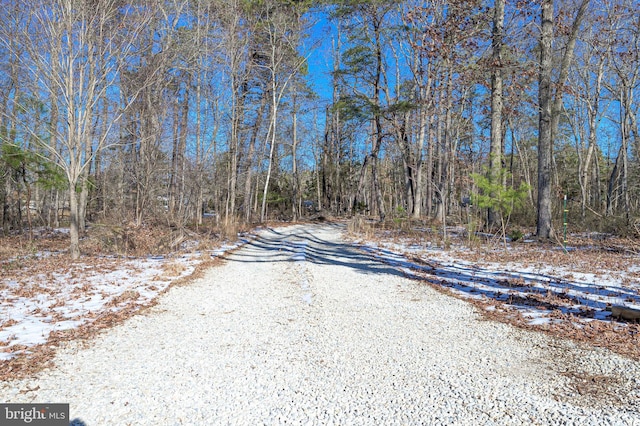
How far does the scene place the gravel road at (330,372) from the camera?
8.65 ft

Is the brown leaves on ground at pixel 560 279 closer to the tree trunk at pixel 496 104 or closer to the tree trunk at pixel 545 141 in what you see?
the tree trunk at pixel 545 141

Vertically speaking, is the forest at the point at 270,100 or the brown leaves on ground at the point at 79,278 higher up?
the forest at the point at 270,100

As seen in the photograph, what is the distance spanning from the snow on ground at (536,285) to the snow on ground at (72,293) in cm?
544

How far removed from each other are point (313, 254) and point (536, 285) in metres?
6.14

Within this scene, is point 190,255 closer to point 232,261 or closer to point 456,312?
point 232,261

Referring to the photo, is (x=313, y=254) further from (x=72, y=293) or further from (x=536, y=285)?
(x=72, y=293)

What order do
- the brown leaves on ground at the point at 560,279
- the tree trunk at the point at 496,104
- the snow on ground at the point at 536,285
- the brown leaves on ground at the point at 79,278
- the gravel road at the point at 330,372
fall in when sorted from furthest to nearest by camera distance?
the tree trunk at the point at 496,104
the snow on ground at the point at 536,285
the brown leaves on ground at the point at 560,279
the brown leaves on ground at the point at 79,278
the gravel road at the point at 330,372

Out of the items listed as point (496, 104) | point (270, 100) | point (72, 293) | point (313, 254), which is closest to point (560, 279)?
point (313, 254)

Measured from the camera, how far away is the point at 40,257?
9500mm

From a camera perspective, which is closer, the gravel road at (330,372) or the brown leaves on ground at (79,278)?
the gravel road at (330,372)

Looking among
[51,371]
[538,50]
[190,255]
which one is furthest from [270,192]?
[51,371]

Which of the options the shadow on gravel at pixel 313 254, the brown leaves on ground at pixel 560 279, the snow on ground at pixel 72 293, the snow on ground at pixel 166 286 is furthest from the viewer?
the shadow on gravel at pixel 313 254

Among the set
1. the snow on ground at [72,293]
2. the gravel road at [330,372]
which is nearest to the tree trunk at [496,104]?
the gravel road at [330,372]

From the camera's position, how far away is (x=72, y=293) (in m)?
5.99
